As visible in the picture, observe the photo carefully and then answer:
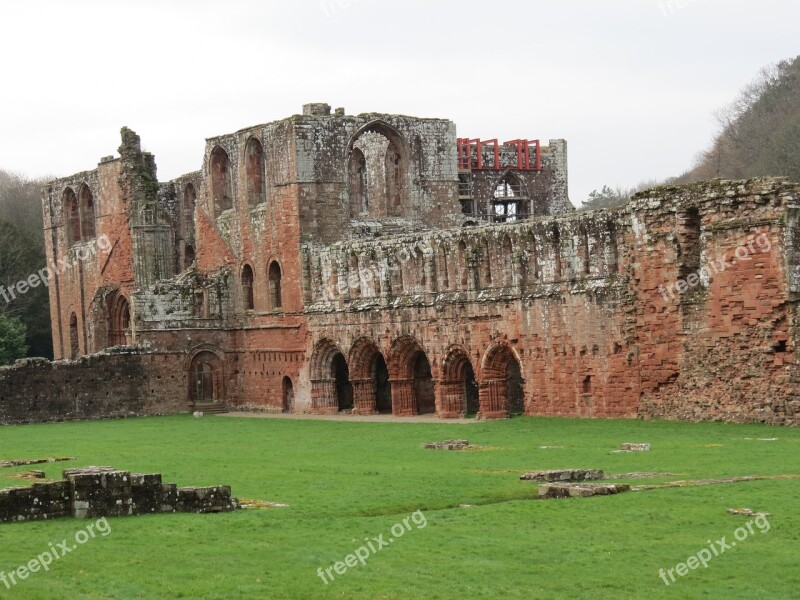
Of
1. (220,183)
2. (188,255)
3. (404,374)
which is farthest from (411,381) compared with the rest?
(188,255)

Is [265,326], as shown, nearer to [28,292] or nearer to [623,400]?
[623,400]

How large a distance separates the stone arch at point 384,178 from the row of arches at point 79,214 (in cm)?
1392

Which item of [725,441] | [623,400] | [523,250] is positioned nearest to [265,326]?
[523,250]

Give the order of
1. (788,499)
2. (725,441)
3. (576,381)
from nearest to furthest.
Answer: (788,499) < (725,441) < (576,381)

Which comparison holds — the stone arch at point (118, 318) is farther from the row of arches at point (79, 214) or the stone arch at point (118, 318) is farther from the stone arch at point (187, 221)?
the stone arch at point (187, 221)

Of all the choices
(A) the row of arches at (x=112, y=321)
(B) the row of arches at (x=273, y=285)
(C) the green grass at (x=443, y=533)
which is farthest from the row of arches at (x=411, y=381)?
(A) the row of arches at (x=112, y=321)

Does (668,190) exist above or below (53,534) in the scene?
above

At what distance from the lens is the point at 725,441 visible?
30281 mm

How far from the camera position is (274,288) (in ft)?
173

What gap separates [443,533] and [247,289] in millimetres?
35271

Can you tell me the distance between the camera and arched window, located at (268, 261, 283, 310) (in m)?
52.5

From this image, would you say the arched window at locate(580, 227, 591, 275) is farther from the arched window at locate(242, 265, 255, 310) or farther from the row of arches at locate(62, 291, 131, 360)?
the row of arches at locate(62, 291, 131, 360)

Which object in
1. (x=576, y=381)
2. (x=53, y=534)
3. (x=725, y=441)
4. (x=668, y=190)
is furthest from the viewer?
(x=576, y=381)

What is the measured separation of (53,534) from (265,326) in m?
33.4
